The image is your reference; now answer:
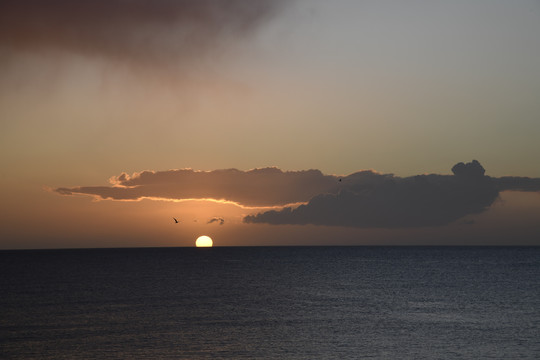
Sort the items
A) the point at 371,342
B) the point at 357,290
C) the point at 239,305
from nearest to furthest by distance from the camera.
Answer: the point at 371,342, the point at 239,305, the point at 357,290

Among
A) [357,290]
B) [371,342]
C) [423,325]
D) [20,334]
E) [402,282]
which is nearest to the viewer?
[371,342]

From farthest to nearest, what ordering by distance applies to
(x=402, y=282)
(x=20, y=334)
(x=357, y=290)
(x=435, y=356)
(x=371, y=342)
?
(x=402, y=282) → (x=357, y=290) → (x=20, y=334) → (x=371, y=342) → (x=435, y=356)

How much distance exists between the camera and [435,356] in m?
47.8

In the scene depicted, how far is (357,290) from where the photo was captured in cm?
10531

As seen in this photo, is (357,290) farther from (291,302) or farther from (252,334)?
(252,334)

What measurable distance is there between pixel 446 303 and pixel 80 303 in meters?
53.7

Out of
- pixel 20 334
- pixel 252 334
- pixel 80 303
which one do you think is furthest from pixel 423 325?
pixel 80 303

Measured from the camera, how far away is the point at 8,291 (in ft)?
355

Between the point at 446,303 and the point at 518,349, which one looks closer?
the point at 518,349

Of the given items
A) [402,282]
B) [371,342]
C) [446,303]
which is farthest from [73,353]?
[402,282]

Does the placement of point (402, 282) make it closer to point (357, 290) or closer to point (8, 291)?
point (357, 290)

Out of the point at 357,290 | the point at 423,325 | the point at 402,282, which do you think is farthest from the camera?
the point at 402,282

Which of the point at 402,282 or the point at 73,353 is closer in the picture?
the point at 73,353

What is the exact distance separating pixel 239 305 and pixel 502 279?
7616 cm
